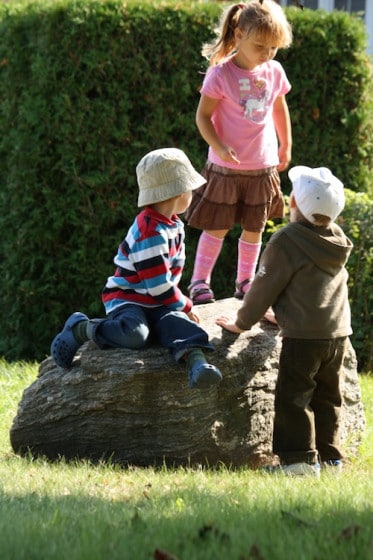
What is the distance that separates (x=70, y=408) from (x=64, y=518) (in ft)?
5.24

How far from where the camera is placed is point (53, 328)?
9273 mm

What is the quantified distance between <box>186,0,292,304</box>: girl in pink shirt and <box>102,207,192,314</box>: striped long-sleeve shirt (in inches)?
30.8

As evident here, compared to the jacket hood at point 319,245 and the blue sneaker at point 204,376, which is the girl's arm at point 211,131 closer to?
the jacket hood at point 319,245

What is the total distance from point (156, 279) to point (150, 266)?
7 centimetres

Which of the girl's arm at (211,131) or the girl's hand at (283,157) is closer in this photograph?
the girl's arm at (211,131)

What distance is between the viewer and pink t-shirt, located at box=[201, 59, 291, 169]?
605cm

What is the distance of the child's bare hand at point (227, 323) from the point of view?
5.56 m

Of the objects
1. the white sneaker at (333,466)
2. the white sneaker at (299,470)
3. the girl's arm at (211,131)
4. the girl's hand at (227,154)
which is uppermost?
the girl's arm at (211,131)

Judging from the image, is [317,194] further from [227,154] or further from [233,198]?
[233,198]

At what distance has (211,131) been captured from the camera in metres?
6.02

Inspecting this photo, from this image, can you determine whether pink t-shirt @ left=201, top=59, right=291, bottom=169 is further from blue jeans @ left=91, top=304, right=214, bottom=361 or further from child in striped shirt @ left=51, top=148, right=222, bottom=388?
blue jeans @ left=91, top=304, right=214, bottom=361

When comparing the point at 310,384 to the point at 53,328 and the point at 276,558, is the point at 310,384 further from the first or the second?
the point at 53,328

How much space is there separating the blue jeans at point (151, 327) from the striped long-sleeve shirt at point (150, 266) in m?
0.06

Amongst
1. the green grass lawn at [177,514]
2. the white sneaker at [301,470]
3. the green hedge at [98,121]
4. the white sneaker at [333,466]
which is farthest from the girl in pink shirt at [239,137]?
the green hedge at [98,121]
